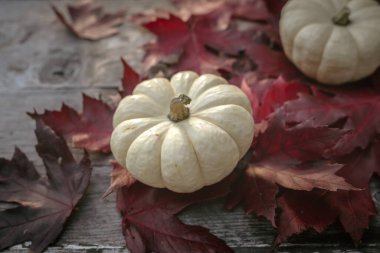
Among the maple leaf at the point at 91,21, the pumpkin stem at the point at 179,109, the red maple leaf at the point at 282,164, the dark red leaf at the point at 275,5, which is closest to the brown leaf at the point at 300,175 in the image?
the red maple leaf at the point at 282,164

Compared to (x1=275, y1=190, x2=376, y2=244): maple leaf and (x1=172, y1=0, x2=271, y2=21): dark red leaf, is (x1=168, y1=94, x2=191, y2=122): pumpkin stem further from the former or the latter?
(x1=172, y1=0, x2=271, y2=21): dark red leaf

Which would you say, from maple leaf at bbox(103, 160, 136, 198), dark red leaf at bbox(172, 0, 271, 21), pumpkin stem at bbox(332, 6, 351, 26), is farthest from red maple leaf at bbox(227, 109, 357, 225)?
dark red leaf at bbox(172, 0, 271, 21)

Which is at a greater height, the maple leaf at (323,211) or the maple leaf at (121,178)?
the maple leaf at (323,211)

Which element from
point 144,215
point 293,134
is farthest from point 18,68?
point 293,134

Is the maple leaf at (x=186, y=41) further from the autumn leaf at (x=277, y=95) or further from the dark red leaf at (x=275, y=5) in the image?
the autumn leaf at (x=277, y=95)

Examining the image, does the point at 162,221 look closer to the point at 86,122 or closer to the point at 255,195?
the point at 255,195
